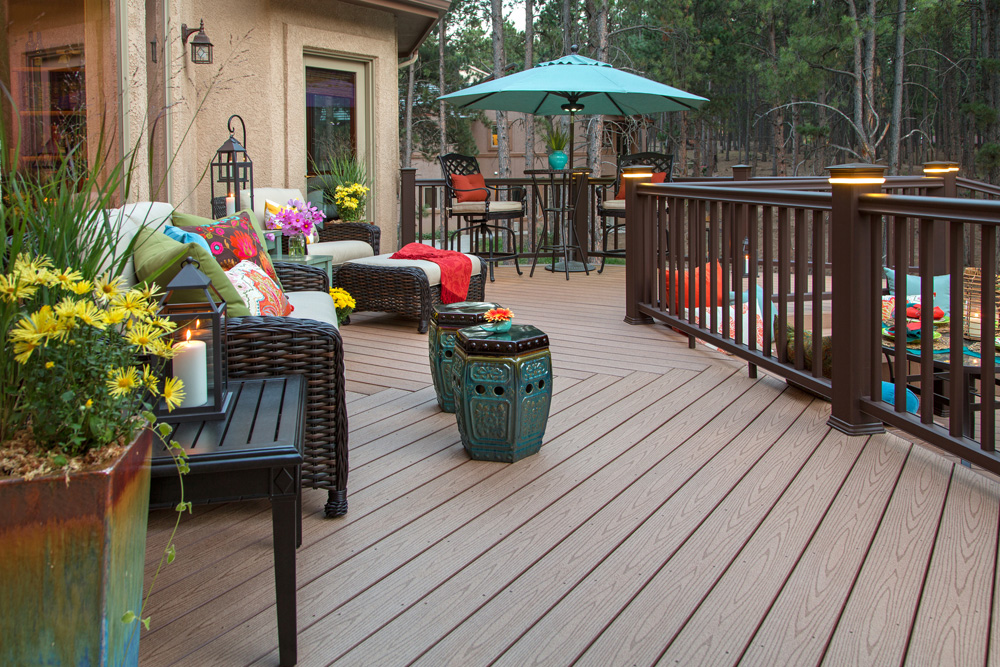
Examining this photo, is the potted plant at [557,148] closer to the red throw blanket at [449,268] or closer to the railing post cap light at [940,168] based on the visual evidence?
the red throw blanket at [449,268]

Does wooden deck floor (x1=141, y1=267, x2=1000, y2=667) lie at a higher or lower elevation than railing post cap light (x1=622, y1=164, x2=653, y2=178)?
lower

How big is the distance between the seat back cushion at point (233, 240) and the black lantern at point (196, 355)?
4.08 feet

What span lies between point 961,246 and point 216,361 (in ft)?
6.82

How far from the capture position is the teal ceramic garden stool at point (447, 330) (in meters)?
3.24

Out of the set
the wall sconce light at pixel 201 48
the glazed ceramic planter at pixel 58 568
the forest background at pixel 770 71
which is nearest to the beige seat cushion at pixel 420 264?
the wall sconce light at pixel 201 48

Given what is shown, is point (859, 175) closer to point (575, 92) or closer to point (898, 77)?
point (575, 92)

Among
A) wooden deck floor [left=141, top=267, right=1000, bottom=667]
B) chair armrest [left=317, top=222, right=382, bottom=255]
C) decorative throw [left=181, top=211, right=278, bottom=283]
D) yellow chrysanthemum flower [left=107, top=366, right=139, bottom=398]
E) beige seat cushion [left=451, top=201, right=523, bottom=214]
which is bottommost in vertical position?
wooden deck floor [left=141, top=267, right=1000, bottom=667]

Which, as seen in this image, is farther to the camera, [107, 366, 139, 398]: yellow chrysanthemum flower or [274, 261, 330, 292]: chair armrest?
[274, 261, 330, 292]: chair armrest

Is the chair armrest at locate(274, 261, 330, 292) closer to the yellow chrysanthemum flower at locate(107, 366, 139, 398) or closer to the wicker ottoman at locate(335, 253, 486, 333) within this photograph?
the wicker ottoman at locate(335, 253, 486, 333)

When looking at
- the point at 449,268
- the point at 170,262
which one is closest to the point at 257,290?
→ the point at 170,262

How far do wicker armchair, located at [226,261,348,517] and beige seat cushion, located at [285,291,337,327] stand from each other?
83 cm

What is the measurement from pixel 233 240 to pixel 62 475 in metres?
2.29

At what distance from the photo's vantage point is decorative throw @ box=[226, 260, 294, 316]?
3.00 meters

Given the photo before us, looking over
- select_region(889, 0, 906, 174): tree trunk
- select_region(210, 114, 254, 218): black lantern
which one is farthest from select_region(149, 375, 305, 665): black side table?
select_region(889, 0, 906, 174): tree trunk
